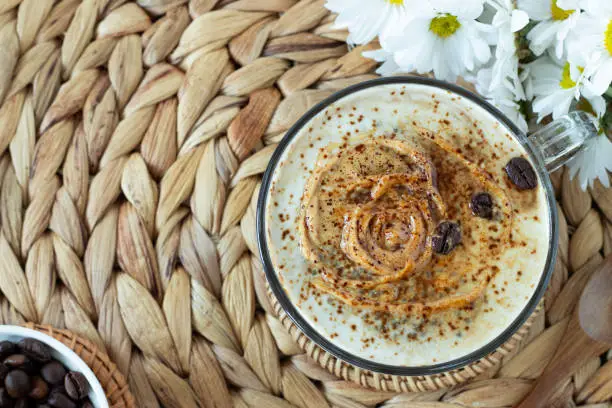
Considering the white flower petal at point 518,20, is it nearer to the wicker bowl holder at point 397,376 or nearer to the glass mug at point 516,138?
the glass mug at point 516,138

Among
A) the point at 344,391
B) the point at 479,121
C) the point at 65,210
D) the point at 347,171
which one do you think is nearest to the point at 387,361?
the point at 344,391

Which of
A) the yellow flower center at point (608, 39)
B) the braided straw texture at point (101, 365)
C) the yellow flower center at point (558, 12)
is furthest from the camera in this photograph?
the braided straw texture at point (101, 365)

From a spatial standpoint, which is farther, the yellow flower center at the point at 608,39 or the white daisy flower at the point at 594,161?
the white daisy flower at the point at 594,161

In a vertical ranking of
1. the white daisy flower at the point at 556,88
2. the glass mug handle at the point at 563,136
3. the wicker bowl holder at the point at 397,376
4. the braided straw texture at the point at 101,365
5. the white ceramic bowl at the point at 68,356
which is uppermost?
the white daisy flower at the point at 556,88

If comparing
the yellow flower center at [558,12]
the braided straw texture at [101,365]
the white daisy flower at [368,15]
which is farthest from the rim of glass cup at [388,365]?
the braided straw texture at [101,365]

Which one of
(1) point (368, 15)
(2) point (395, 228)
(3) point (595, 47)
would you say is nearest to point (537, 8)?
(3) point (595, 47)

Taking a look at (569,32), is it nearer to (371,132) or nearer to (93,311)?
(371,132)
